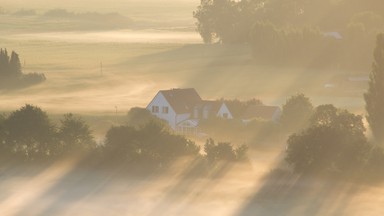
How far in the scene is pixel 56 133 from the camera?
6725cm

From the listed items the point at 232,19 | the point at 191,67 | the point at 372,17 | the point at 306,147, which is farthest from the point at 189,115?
the point at 232,19

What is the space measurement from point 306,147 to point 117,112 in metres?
34.6

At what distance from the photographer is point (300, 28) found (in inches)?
6260

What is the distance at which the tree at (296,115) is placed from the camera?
8269cm

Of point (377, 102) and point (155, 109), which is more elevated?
point (377, 102)

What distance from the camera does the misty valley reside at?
5562 cm

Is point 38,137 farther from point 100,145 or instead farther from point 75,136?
point 100,145

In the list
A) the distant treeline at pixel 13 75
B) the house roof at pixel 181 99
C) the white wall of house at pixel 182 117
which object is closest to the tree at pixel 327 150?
the white wall of house at pixel 182 117

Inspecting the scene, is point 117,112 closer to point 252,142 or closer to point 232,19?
point 252,142

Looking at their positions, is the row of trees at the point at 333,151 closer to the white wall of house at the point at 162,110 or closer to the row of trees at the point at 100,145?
the row of trees at the point at 100,145

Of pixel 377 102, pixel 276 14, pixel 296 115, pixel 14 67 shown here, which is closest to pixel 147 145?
pixel 296 115

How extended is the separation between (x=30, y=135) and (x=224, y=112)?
26281 millimetres

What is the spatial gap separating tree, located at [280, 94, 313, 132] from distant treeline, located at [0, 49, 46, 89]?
44.3 metres

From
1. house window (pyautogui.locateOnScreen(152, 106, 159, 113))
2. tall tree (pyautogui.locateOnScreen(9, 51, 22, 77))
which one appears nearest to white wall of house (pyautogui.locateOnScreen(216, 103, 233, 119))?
house window (pyautogui.locateOnScreen(152, 106, 159, 113))
